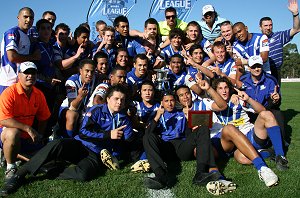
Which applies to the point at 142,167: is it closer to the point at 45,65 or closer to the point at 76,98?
the point at 76,98

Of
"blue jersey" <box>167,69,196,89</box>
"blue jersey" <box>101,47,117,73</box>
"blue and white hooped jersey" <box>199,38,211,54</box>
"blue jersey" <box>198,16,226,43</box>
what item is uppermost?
"blue jersey" <box>198,16,226,43</box>

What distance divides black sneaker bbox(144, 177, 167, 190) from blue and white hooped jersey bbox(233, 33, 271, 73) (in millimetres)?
3828

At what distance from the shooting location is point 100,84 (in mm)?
6293

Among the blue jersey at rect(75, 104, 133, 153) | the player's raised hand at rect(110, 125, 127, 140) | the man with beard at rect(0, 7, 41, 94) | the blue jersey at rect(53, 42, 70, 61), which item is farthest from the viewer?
the blue jersey at rect(53, 42, 70, 61)

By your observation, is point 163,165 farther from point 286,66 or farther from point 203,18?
point 286,66

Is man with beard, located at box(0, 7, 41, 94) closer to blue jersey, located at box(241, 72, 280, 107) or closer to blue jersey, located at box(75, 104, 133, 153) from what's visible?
blue jersey, located at box(75, 104, 133, 153)

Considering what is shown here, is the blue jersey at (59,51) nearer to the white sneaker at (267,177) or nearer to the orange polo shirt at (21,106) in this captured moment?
the orange polo shirt at (21,106)

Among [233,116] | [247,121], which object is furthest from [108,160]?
[247,121]

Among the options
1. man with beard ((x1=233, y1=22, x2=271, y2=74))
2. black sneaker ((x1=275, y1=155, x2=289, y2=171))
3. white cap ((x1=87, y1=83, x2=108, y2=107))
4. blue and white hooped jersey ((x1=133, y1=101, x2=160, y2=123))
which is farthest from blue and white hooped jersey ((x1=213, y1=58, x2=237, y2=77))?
white cap ((x1=87, y1=83, x2=108, y2=107))

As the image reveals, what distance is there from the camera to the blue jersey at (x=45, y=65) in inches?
257

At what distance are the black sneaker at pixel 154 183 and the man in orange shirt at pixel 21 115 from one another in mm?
1674

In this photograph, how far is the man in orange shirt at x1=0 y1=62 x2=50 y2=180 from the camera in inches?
184

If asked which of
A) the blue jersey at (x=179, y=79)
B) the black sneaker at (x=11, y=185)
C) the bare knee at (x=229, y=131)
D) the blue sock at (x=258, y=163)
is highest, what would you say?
the blue jersey at (x=179, y=79)

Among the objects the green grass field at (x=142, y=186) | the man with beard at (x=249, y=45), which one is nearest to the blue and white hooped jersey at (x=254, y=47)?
the man with beard at (x=249, y=45)
